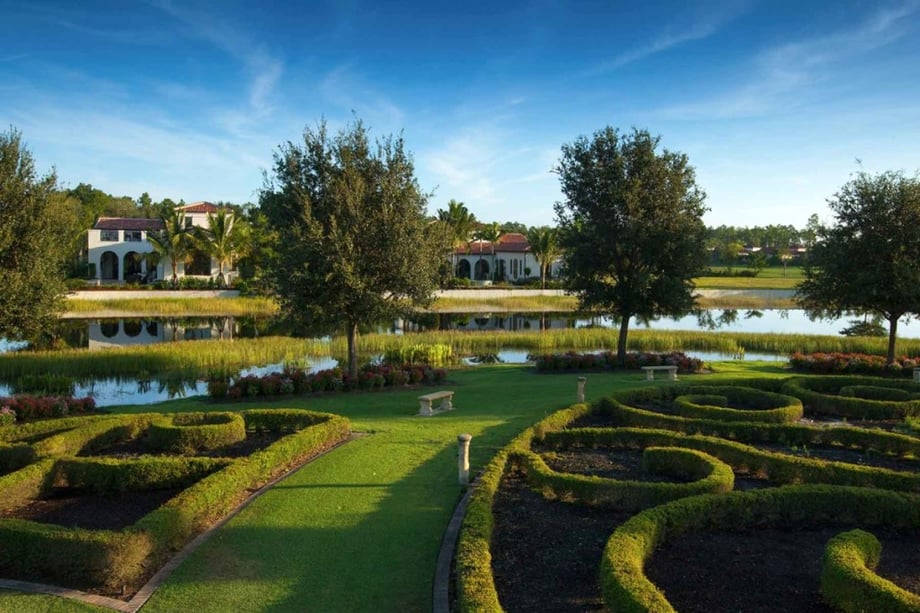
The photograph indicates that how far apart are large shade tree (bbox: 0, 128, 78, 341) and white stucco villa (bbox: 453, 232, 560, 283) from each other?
6071 cm

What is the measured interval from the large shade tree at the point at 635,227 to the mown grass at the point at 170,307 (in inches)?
1040

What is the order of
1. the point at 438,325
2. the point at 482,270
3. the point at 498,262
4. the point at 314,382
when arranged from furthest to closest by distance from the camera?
the point at 482,270 → the point at 498,262 → the point at 438,325 → the point at 314,382

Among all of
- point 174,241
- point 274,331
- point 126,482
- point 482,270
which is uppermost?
point 174,241

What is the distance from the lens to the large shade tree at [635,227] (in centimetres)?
2228

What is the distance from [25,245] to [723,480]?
15889 millimetres

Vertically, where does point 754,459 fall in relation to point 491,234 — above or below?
below

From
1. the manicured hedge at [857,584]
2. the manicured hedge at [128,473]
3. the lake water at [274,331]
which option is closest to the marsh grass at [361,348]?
the lake water at [274,331]

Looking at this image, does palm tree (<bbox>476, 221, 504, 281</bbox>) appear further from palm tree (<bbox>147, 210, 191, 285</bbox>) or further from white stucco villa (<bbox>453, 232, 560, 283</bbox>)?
palm tree (<bbox>147, 210, 191, 285</bbox>)

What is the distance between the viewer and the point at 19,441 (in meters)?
13.2

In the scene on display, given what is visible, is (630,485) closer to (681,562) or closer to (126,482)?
(681,562)

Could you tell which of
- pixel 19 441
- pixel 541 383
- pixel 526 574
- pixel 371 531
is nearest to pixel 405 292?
pixel 541 383

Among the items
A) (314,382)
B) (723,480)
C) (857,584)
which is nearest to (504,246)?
(314,382)

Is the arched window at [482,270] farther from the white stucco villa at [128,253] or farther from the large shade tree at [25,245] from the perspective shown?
the large shade tree at [25,245]

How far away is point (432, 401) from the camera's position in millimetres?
17297
